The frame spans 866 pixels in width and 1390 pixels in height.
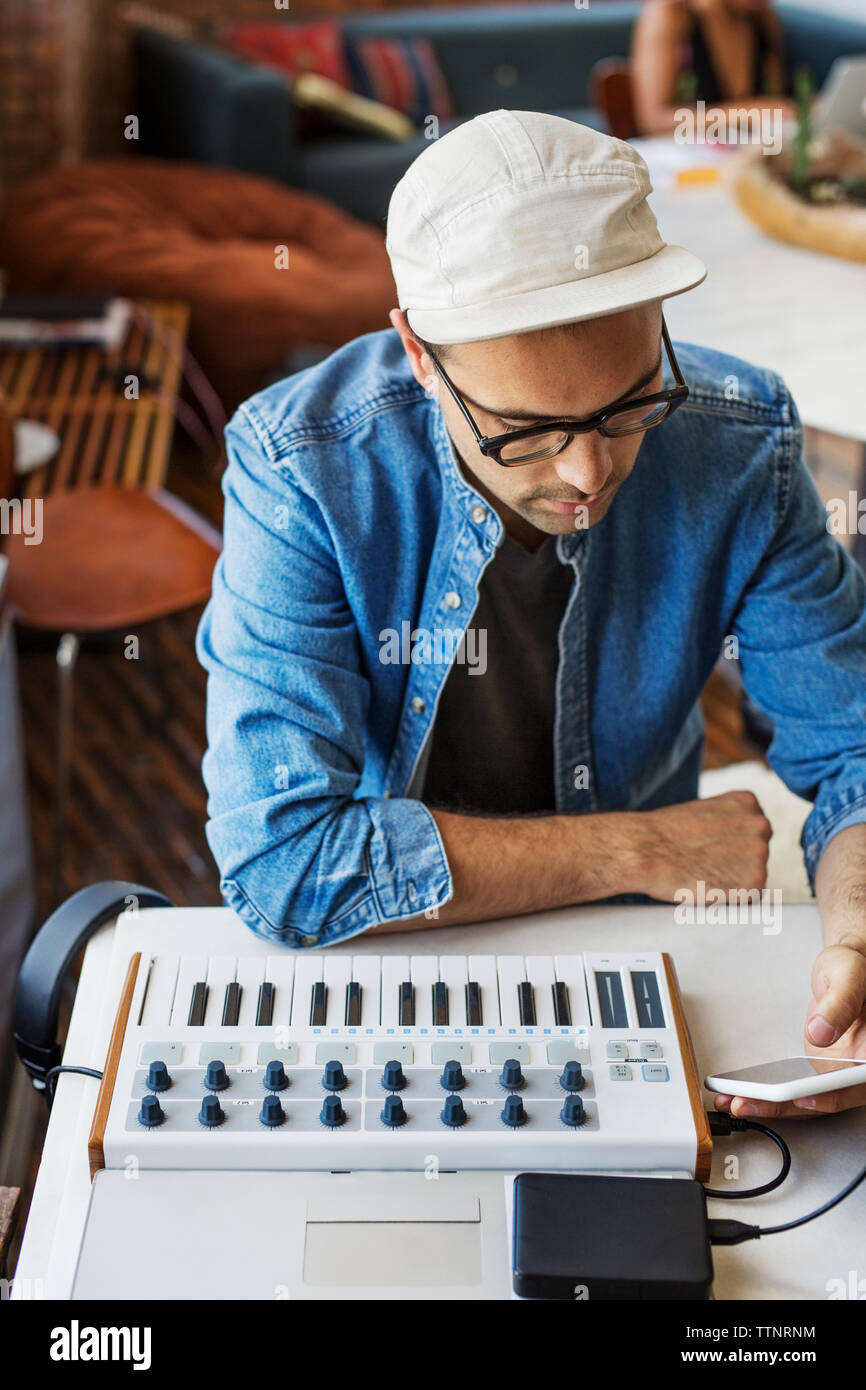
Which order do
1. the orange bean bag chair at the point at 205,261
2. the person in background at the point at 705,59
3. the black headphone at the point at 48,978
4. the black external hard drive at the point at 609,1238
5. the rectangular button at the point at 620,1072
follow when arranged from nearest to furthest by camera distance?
the black external hard drive at the point at 609,1238 → the rectangular button at the point at 620,1072 → the black headphone at the point at 48,978 → the orange bean bag chair at the point at 205,261 → the person in background at the point at 705,59

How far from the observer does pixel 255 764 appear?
3.56 feet

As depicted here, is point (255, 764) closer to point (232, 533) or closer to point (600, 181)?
point (232, 533)

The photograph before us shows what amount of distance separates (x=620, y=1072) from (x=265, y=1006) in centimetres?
25

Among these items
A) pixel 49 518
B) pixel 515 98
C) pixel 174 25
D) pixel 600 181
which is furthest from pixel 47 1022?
pixel 174 25

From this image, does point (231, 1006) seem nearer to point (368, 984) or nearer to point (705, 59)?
point (368, 984)

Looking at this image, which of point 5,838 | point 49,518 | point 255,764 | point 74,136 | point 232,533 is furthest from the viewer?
point 74,136

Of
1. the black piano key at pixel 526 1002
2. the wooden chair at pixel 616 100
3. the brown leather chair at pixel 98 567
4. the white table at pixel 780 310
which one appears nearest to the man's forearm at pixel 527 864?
the black piano key at pixel 526 1002

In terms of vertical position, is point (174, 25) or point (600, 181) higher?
point (600, 181)

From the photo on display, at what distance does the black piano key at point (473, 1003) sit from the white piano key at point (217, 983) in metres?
0.17

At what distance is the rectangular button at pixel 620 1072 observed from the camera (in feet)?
2.99

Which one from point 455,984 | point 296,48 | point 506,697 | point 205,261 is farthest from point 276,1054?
point 296,48

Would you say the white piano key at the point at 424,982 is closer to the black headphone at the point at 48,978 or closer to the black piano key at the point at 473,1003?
the black piano key at the point at 473,1003

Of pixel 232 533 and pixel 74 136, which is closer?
pixel 232 533

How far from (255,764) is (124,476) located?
4.67 ft
